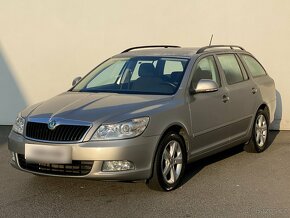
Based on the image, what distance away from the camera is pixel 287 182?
6141 mm

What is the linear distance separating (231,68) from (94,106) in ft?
7.98

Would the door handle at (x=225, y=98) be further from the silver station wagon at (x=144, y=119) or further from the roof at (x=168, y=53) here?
the roof at (x=168, y=53)

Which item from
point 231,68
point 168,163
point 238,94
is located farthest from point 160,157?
point 231,68

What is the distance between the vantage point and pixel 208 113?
632cm

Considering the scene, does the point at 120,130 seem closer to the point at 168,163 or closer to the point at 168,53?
the point at 168,163

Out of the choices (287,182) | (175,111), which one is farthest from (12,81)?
(287,182)

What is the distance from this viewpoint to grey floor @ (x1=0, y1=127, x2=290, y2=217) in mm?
5059

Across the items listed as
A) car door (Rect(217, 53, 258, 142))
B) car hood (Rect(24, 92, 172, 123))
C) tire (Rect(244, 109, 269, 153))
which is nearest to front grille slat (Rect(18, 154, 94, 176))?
car hood (Rect(24, 92, 172, 123))

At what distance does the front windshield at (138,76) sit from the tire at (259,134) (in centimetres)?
183

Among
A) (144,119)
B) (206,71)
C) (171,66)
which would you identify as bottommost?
(144,119)

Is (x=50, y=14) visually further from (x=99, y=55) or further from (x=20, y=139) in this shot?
(x=20, y=139)

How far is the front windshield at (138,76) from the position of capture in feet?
20.2

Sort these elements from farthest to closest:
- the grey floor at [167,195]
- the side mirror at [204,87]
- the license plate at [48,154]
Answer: the side mirror at [204,87] < the license plate at [48,154] < the grey floor at [167,195]

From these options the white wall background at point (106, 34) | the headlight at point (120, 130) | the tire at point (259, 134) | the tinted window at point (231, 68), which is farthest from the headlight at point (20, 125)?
the white wall background at point (106, 34)
